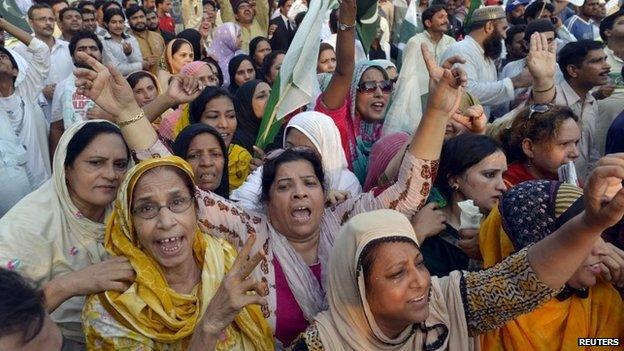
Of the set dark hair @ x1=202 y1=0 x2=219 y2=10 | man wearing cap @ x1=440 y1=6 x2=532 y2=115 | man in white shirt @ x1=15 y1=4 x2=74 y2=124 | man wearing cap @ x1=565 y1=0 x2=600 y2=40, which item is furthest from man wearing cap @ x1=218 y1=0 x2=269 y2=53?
man wearing cap @ x1=565 y1=0 x2=600 y2=40

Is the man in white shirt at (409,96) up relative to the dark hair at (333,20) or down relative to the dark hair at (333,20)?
down

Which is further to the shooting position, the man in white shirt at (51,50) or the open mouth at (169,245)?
the man in white shirt at (51,50)

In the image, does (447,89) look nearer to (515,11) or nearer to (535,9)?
(535,9)

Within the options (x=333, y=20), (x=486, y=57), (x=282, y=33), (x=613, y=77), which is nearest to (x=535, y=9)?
A: (x=333, y=20)

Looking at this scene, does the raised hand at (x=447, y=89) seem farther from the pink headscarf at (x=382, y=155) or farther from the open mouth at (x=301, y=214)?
the pink headscarf at (x=382, y=155)

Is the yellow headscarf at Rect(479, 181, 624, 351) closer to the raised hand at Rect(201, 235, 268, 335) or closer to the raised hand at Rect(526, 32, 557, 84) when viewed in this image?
the raised hand at Rect(201, 235, 268, 335)

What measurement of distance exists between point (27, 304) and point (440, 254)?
169 cm

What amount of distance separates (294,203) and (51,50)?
449 cm

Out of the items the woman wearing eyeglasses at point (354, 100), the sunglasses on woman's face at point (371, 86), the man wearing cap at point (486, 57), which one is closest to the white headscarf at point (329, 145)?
the woman wearing eyeglasses at point (354, 100)

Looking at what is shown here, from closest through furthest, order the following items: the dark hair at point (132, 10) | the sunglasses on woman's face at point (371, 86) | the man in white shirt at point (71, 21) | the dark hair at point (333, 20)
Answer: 1. the sunglasses on woman's face at point (371, 86)
2. the man in white shirt at point (71, 21)
3. the dark hair at point (333, 20)
4. the dark hair at point (132, 10)

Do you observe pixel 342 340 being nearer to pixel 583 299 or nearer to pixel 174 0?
pixel 583 299

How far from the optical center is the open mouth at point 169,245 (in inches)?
88.7

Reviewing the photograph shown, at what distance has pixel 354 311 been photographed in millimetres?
2082

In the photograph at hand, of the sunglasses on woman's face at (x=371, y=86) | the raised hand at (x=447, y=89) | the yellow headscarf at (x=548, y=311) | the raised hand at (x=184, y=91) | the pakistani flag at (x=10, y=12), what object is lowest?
the yellow headscarf at (x=548, y=311)
